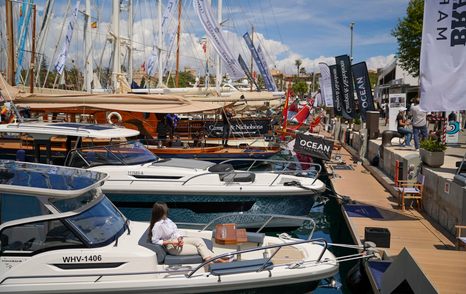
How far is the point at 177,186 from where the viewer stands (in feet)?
34.6

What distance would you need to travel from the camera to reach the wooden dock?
4.79 m

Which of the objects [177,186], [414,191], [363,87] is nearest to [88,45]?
[363,87]

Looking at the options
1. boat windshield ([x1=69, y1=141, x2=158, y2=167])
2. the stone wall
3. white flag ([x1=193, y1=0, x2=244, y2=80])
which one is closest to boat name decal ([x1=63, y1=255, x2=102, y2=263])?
boat windshield ([x1=69, y1=141, x2=158, y2=167])

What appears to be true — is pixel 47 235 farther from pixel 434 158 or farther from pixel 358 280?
pixel 434 158

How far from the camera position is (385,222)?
1039cm

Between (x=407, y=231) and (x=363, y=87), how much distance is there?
12.8 m

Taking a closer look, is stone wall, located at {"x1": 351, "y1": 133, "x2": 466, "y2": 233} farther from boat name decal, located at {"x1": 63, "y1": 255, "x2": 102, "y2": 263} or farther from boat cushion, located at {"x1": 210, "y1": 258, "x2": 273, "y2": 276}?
boat name decal, located at {"x1": 63, "y1": 255, "x2": 102, "y2": 263}

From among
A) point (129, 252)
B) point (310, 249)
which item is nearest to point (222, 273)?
point (129, 252)

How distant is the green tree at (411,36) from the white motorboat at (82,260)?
1729 inches

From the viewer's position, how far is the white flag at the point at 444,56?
9125mm

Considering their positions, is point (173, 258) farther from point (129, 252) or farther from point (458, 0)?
point (458, 0)

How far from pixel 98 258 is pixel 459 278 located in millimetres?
3916

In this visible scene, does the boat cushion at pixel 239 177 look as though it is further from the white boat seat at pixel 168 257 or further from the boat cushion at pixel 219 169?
the white boat seat at pixel 168 257

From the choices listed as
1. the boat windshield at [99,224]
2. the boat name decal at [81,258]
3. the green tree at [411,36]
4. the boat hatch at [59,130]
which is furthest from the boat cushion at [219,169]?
the green tree at [411,36]
